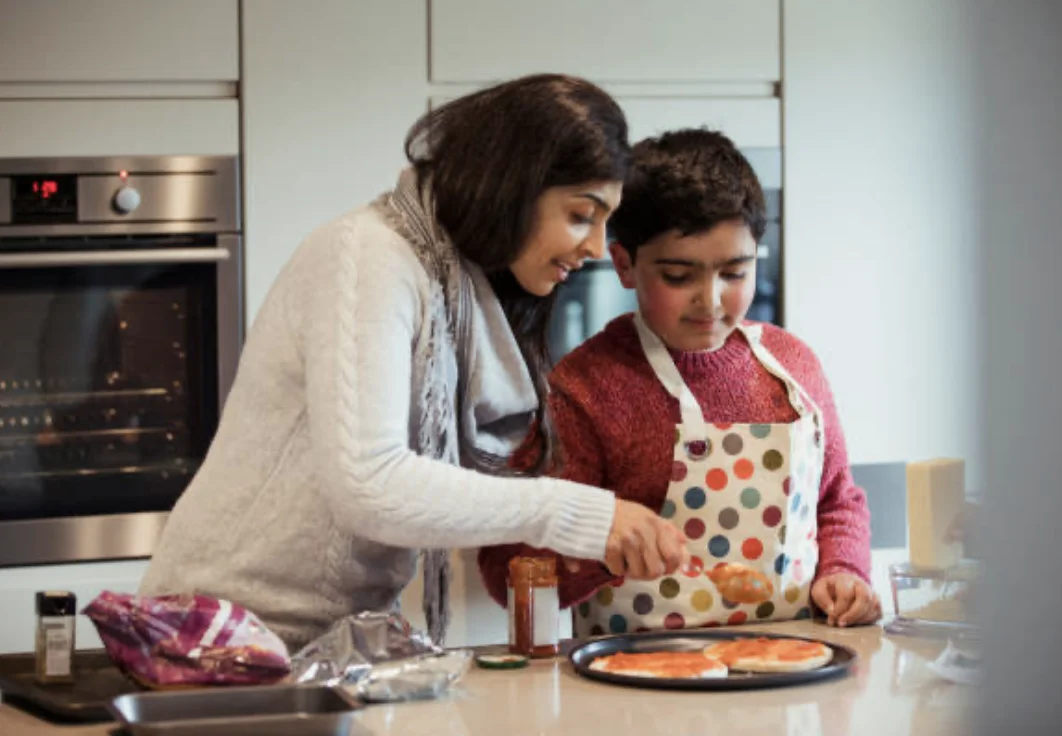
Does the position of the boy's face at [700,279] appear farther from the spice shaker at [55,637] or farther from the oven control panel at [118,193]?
the oven control panel at [118,193]

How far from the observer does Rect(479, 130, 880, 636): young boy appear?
164cm

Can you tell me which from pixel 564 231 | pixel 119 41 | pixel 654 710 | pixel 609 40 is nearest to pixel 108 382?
pixel 119 41

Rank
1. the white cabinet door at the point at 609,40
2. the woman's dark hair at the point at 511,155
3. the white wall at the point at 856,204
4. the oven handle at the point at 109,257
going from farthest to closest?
the white wall at the point at 856,204, the white cabinet door at the point at 609,40, the oven handle at the point at 109,257, the woman's dark hair at the point at 511,155

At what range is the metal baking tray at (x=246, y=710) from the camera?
3.33 ft

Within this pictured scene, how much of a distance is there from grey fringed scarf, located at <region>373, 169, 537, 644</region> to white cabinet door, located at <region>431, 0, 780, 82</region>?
122 centimetres

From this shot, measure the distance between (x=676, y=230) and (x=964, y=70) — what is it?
145 centimetres

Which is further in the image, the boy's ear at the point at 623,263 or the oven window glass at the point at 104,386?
the oven window glass at the point at 104,386

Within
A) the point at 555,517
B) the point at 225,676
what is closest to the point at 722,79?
the point at 555,517

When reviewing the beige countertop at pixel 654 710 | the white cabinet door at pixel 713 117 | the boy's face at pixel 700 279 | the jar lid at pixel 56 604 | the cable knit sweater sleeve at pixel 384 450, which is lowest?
the beige countertop at pixel 654 710

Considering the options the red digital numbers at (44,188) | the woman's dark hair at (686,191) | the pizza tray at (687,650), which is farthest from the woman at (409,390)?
the red digital numbers at (44,188)

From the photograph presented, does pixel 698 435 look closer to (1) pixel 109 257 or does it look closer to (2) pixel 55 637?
(2) pixel 55 637

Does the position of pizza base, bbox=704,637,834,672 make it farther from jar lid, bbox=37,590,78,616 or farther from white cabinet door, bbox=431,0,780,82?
white cabinet door, bbox=431,0,780,82

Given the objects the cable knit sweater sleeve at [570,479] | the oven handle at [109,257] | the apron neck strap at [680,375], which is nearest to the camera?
the cable knit sweater sleeve at [570,479]

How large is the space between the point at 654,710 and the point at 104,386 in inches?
60.9
